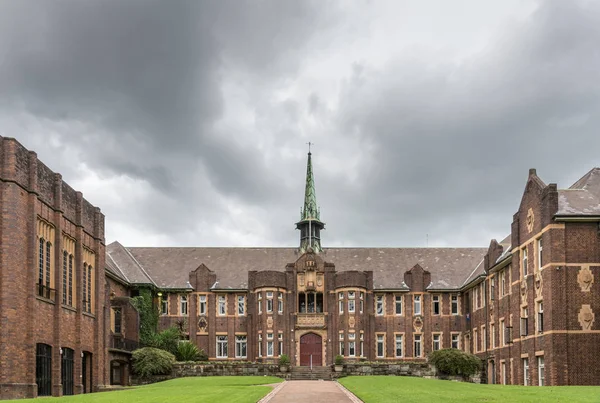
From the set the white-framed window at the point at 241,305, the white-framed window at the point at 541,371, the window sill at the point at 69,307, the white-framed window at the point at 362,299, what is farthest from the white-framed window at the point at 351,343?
the window sill at the point at 69,307

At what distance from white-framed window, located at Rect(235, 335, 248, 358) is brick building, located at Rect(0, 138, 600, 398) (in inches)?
4.8

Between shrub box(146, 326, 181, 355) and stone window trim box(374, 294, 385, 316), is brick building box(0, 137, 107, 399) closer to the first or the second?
shrub box(146, 326, 181, 355)

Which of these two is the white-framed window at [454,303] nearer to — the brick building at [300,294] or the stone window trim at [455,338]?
the brick building at [300,294]

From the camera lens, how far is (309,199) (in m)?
75.6

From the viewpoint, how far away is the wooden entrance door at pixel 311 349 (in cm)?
6469

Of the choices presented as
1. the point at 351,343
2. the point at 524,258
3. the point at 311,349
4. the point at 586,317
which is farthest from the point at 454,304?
the point at 586,317

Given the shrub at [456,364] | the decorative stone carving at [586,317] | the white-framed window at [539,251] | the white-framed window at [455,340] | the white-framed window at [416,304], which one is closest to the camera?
the decorative stone carving at [586,317]

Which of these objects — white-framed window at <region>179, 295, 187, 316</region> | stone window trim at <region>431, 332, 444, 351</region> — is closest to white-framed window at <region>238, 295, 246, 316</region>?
white-framed window at <region>179, 295, 187, 316</region>

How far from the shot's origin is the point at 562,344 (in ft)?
129

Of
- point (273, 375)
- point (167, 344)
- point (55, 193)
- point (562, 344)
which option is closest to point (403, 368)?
point (273, 375)

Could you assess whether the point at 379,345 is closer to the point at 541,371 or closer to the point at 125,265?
the point at 125,265

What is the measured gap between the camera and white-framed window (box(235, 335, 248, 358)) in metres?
66.6

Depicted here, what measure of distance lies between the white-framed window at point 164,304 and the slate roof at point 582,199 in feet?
121

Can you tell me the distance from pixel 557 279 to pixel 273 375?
2019cm
